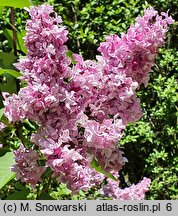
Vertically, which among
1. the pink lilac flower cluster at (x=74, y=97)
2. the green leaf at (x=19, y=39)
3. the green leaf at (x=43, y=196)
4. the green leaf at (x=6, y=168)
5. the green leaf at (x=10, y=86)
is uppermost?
the green leaf at (x=19, y=39)

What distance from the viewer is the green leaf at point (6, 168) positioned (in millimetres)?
1235

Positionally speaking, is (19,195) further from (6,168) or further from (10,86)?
(10,86)

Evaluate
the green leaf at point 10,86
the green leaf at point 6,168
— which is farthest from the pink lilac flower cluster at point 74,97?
the green leaf at point 10,86

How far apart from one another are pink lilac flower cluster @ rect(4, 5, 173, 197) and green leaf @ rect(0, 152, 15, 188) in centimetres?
5

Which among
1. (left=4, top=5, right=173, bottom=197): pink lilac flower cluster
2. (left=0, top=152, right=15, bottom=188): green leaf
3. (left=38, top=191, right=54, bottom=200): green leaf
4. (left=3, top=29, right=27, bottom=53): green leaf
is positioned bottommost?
(left=38, top=191, right=54, bottom=200): green leaf

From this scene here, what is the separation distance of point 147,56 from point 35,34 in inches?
10.1

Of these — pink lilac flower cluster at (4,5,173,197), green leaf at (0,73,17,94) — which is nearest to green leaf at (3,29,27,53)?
green leaf at (0,73,17,94)

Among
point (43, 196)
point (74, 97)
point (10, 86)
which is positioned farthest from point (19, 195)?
point (74, 97)

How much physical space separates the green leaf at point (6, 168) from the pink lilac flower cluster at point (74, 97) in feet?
0.18

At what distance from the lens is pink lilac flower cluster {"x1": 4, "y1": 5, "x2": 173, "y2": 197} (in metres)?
1.12

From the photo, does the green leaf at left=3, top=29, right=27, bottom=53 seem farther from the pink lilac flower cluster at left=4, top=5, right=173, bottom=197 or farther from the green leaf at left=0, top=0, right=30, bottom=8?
the pink lilac flower cluster at left=4, top=5, right=173, bottom=197

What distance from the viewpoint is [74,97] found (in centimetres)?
113

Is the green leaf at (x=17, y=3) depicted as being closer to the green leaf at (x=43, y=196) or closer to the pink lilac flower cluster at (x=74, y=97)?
the pink lilac flower cluster at (x=74, y=97)

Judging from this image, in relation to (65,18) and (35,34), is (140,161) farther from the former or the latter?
(35,34)
